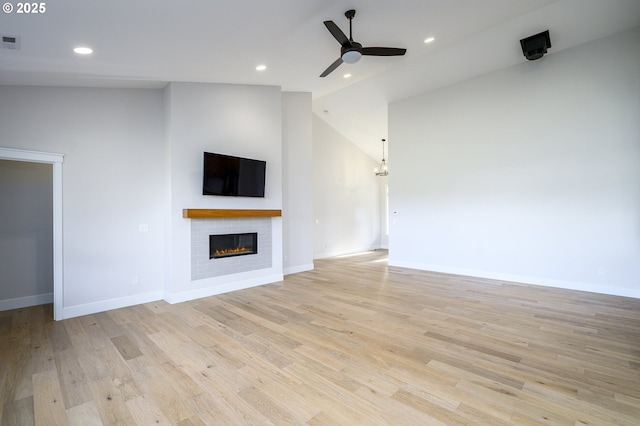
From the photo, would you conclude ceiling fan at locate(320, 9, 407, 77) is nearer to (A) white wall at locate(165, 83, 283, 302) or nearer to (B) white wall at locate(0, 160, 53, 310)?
(A) white wall at locate(165, 83, 283, 302)

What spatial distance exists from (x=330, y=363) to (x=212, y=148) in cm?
367

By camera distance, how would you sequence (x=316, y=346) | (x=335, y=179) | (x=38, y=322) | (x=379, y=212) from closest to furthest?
1. (x=316, y=346)
2. (x=38, y=322)
3. (x=335, y=179)
4. (x=379, y=212)

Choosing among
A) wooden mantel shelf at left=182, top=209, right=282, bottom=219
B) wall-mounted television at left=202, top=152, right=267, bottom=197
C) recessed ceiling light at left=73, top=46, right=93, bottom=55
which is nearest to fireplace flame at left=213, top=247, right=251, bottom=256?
wooden mantel shelf at left=182, top=209, right=282, bottom=219

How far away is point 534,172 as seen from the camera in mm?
5168

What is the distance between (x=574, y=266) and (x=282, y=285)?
482 cm

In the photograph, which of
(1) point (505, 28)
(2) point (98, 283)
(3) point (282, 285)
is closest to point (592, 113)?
(1) point (505, 28)

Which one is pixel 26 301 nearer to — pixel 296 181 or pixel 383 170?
pixel 296 181

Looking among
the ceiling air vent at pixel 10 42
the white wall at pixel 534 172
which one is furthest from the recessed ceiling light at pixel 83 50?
the white wall at pixel 534 172

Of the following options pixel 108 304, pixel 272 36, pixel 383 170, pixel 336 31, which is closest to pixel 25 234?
pixel 108 304

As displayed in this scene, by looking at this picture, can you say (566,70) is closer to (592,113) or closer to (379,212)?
(592,113)

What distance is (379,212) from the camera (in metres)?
10.6

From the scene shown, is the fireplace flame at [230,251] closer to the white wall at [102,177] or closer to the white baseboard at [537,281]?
the white wall at [102,177]

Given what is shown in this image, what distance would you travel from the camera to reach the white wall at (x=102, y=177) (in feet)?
12.0

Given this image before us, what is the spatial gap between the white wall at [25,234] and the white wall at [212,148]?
170 centimetres
